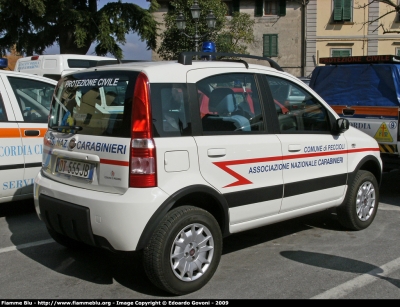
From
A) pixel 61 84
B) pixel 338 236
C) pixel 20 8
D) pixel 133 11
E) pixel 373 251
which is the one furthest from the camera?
pixel 133 11

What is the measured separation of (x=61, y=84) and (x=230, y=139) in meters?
1.59

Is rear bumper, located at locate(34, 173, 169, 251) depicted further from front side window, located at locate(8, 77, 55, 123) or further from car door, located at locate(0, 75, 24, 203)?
front side window, located at locate(8, 77, 55, 123)

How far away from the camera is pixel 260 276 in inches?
167

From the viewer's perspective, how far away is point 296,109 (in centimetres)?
485

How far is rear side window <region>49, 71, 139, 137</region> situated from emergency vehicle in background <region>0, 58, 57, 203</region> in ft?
4.48

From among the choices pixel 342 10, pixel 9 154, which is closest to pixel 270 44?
pixel 342 10

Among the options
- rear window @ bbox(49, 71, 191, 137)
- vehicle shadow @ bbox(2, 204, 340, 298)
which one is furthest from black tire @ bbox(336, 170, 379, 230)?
rear window @ bbox(49, 71, 191, 137)

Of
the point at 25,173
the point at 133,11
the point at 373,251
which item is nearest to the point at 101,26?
the point at 133,11

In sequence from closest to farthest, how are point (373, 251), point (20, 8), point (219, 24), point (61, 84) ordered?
point (61, 84) → point (373, 251) → point (20, 8) → point (219, 24)

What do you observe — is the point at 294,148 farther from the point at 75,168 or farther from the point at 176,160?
the point at 75,168

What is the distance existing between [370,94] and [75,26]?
1771cm

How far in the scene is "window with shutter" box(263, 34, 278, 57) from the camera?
32562 millimetres

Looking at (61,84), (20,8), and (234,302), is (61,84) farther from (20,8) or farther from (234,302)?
(20,8)

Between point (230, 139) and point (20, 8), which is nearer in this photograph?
point (230, 139)
